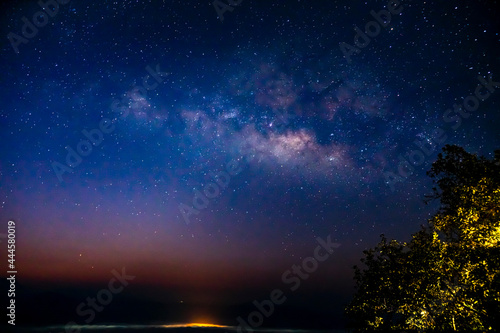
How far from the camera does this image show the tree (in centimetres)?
1066

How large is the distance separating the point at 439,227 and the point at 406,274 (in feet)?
8.95

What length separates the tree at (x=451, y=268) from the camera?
10656mm

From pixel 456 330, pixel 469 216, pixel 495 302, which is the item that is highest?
pixel 469 216

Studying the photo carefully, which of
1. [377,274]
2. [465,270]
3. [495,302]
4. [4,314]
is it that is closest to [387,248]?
[377,274]

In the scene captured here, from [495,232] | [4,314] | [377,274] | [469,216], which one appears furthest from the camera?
[4,314]

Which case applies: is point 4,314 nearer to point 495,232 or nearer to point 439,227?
point 439,227

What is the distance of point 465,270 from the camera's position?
11.2m

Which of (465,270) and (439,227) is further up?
(439,227)

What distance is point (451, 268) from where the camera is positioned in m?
11.6

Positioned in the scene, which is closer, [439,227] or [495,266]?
[495,266]

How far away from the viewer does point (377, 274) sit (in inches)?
562

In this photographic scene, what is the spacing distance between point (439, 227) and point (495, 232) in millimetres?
2475

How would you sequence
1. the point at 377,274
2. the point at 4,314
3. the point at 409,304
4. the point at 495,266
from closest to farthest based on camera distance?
the point at 495,266
the point at 409,304
the point at 377,274
the point at 4,314

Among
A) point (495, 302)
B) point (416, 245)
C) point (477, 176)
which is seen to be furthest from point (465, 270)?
point (477, 176)
